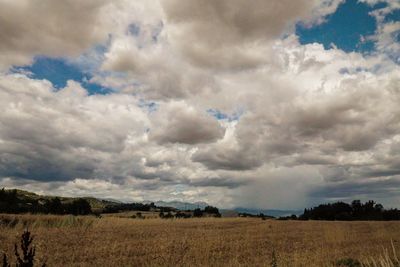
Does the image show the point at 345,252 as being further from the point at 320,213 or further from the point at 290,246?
the point at 320,213

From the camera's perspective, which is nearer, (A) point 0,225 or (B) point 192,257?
(B) point 192,257

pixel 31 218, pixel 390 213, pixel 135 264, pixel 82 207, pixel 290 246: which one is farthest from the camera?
pixel 82 207

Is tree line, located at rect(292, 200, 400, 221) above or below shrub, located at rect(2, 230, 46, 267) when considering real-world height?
above

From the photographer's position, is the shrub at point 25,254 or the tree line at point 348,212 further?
the tree line at point 348,212

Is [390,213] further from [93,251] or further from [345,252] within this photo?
[93,251]

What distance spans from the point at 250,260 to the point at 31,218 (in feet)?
70.1

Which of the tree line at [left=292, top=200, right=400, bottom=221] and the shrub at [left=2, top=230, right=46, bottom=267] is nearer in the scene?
the shrub at [left=2, top=230, right=46, bottom=267]

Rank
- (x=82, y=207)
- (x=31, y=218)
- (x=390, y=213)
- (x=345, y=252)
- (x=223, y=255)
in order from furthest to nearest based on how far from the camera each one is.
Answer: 1. (x=82, y=207)
2. (x=390, y=213)
3. (x=31, y=218)
4. (x=345, y=252)
5. (x=223, y=255)

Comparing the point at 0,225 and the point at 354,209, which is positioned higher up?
the point at 354,209

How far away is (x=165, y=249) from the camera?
17.8 metres

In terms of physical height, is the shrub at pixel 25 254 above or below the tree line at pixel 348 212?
below

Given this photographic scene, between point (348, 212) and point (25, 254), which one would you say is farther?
point (348, 212)

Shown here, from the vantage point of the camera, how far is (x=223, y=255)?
16953 millimetres

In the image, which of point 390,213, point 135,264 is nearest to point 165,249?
point 135,264
